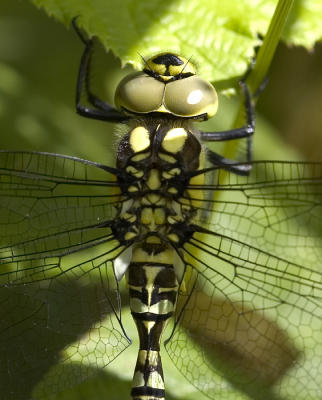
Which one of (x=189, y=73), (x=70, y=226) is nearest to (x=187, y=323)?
(x=70, y=226)

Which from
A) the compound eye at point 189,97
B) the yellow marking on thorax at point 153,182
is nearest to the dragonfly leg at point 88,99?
the compound eye at point 189,97

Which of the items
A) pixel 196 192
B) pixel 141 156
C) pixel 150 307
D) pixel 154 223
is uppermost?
pixel 141 156

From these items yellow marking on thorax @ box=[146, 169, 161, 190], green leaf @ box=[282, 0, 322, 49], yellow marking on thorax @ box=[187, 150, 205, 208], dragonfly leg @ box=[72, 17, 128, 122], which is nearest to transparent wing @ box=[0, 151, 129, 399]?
yellow marking on thorax @ box=[146, 169, 161, 190]

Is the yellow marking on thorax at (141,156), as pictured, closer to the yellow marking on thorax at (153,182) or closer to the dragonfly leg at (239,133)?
the yellow marking on thorax at (153,182)

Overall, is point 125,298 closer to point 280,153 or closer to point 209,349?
point 209,349

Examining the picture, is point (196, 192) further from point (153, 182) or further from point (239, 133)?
point (239, 133)

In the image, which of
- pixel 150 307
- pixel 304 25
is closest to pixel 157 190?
pixel 150 307
